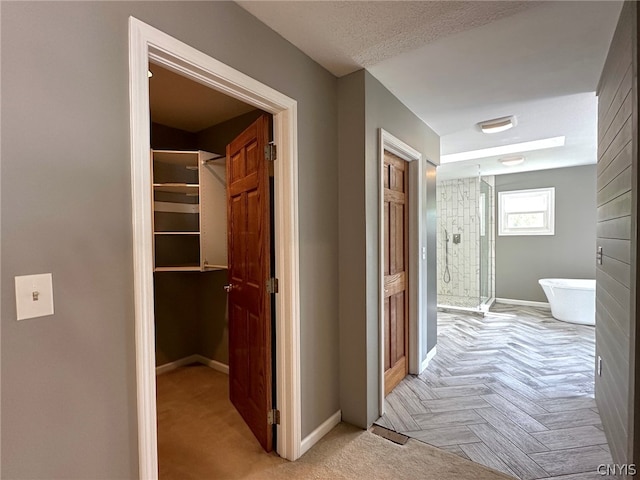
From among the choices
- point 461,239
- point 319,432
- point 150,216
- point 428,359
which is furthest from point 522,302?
point 150,216

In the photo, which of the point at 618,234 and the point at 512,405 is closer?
the point at 618,234

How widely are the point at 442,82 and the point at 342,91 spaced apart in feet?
2.65

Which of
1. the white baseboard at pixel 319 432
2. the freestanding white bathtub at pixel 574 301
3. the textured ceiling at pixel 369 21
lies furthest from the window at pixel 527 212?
the white baseboard at pixel 319 432

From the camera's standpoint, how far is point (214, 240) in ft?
10.3

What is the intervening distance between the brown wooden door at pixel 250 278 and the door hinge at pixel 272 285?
1.1 inches

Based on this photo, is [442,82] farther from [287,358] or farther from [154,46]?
[287,358]

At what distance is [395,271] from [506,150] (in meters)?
2.97

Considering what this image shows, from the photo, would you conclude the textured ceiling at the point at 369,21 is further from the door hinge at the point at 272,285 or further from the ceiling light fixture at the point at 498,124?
the ceiling light fixture at the point at 498,124

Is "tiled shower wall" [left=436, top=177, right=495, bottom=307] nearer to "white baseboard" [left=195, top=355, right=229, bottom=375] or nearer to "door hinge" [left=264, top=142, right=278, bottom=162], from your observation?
"white baseboard" [left=195, top=355, right=229, bottom=375]

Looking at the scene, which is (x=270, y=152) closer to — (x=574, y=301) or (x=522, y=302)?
(x=574, y=301)

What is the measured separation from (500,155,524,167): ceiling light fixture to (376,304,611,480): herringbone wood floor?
8.60 ft

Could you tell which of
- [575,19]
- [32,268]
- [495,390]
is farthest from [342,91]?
[495,390]

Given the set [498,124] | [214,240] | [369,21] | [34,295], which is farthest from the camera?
[498,124]

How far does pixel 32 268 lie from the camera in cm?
97
